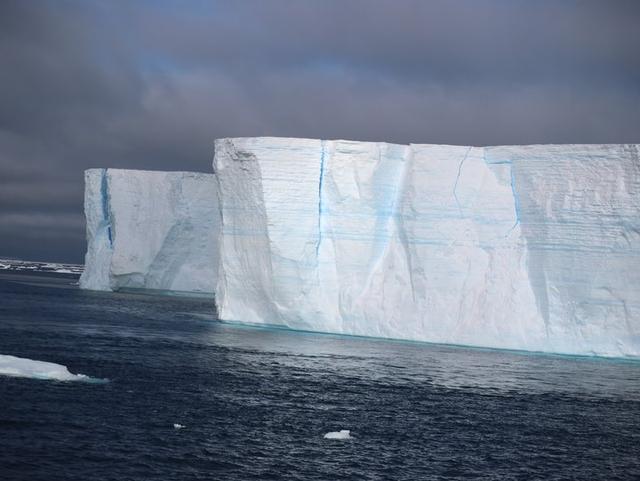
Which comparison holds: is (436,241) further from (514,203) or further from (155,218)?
(155,218)

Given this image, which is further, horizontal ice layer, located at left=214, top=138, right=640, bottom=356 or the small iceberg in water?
horizontal ice layer, located at left=214, top=138, right=640, bottom=356

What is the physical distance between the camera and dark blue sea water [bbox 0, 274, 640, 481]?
9.75 meters

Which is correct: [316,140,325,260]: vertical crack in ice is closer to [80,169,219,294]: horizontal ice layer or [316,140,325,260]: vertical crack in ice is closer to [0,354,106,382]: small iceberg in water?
[0,354,106,382]: small iceberg in water

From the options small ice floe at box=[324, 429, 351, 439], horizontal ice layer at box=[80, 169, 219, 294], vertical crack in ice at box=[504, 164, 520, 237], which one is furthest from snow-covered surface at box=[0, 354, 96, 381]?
horizontal ice layer at box=[80, 169, 219, 294]

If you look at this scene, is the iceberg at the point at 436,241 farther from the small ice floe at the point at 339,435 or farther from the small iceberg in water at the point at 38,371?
the small ice floe at the point at 339,435

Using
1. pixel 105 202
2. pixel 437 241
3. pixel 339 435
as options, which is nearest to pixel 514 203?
pixel 437 241

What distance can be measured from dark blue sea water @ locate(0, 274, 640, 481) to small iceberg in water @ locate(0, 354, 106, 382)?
1.24 feet

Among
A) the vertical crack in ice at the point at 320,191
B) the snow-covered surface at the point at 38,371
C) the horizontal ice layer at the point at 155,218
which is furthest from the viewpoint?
the horizontal ice layer at the point at 155,218

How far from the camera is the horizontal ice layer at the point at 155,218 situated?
38.1 meters

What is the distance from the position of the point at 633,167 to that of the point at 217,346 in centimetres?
1141

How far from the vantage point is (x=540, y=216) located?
21.5 m

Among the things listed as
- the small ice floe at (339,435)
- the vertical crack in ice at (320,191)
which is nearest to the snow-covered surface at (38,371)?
the small ice floe at (339,435)

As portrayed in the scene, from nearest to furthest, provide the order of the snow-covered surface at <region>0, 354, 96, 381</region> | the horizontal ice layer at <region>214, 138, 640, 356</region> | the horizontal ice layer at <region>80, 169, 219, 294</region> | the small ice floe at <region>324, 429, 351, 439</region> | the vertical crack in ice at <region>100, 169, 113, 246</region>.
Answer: the small ice floe at <region>324, 429, 351, 439</region>
the snow-covered surface at <region>0, 354, 96, 381</region>
the horizontal ice layer at <region>214, 138, 640, 356</region>
the horizontal ice layer at <region>80, 169, 219, 294</region>
the vertical crack in ice at <region>100, 169, 113, 246</region>

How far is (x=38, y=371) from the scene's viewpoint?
13.8 m
